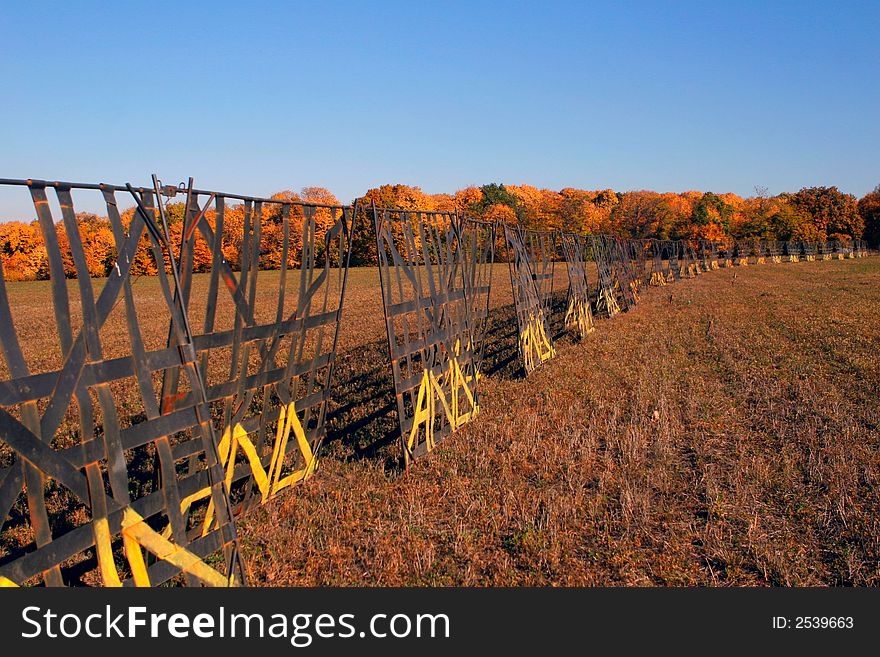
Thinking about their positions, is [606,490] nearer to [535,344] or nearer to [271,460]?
[271,460]

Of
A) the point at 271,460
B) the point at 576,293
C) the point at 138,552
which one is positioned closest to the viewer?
the point at 138,552

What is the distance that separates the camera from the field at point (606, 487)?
5.01m

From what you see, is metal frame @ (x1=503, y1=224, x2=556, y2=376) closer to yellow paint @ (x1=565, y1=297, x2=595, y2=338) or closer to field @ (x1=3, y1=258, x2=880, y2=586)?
field @ (x1=3, y1=258, x2=880, y2=586)

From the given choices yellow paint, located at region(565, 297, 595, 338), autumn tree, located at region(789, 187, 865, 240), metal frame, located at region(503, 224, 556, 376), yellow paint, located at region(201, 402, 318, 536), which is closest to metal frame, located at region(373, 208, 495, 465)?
yellow paint, located at region(201, 402, 318, 536)

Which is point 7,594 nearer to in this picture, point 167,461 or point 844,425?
point 167,461

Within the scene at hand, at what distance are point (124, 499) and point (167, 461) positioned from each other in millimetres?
345

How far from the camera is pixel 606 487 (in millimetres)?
6531

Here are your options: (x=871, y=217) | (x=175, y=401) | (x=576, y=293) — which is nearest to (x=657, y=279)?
(x=576, y=293)

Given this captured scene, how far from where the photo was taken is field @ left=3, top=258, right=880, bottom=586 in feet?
16.4

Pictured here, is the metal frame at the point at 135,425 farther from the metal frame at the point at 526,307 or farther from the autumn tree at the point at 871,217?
the autumn tree at the point at 871,217

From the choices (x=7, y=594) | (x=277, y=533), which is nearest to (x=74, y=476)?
(x=7, y=594)

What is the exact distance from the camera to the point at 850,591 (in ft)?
14.5

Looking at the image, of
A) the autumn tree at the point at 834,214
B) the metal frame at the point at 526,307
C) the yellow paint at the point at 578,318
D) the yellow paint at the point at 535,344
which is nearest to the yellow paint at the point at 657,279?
the yellow paint at the point at 578,318

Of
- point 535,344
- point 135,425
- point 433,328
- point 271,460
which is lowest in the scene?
point 271,460
